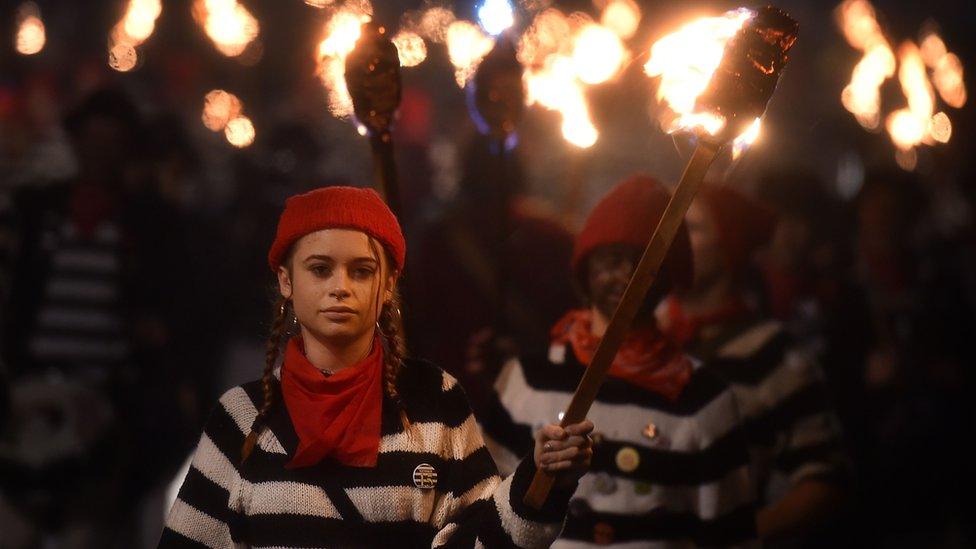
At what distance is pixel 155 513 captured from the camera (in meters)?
8.58

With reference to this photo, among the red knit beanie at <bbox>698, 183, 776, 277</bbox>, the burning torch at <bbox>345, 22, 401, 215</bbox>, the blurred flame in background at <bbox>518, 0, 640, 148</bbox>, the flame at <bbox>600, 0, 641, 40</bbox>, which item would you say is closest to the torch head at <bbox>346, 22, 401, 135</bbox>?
the burning torch at <bbox>345, 22, 401, 215</bbox>

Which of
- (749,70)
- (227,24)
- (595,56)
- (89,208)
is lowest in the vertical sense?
(749,70)

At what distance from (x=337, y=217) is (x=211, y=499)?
2.93ft

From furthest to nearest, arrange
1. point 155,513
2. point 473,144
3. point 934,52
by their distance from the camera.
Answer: point 934,52
point 155,513
point 473,144

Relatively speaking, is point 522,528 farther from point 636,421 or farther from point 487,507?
point 636,421

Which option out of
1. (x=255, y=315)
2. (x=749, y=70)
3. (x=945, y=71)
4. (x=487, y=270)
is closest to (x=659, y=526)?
(x=749, y=70)

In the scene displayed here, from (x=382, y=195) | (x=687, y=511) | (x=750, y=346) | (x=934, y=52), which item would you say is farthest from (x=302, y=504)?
(x=934, y=52)

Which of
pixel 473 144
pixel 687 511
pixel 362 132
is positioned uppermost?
pixel 473 144

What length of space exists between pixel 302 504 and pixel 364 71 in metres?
1.47

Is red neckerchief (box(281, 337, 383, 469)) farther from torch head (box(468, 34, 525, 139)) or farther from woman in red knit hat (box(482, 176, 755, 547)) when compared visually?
torch head (box(468, 34, 525, 139))

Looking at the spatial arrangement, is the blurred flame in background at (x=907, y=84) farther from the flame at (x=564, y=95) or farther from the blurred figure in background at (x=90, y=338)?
the blurred figure in background at (x=90, y=338)

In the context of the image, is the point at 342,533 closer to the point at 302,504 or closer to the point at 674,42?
the point at 302,504

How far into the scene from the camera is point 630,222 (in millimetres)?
5379

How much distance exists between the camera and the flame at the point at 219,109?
2052 cm
